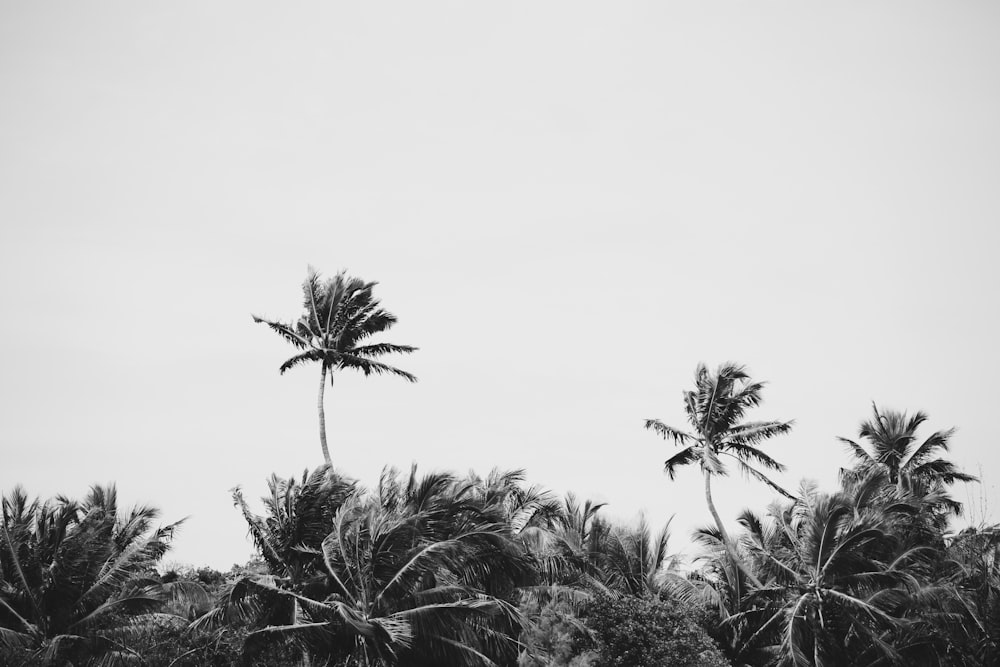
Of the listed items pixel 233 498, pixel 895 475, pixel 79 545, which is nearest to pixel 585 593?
pixel 233 498

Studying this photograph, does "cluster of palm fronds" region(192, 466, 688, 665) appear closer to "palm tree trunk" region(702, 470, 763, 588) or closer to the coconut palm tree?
the coconut palm tree

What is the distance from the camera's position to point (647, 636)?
2195 cm

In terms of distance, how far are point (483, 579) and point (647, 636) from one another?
4593mm

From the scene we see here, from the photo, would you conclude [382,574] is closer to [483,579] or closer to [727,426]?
[483,579]

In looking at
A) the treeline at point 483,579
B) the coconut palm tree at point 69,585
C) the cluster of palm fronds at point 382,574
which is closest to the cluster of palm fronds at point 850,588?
the treeline at point 483,579

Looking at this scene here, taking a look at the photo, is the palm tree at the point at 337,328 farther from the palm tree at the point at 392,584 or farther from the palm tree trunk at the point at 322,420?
the palm tree at the point at 392,584

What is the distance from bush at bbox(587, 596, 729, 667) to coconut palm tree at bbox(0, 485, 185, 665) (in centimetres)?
1140

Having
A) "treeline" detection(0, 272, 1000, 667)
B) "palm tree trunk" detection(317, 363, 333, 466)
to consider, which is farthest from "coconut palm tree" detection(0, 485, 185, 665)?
"palm tree trunk" detection(317, 363, 333, 466)

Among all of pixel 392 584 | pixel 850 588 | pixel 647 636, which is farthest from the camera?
pixel 850 588

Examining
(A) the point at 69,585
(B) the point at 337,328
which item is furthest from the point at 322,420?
(A) the point at 69,585

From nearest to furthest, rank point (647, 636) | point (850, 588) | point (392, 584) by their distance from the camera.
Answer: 1. point (392, 584)
2. point (647, 636)
3. point (850, 588)

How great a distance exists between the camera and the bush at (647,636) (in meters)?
21.7

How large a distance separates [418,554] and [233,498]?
14.6 ft

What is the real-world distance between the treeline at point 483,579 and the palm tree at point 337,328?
0.07 meters
